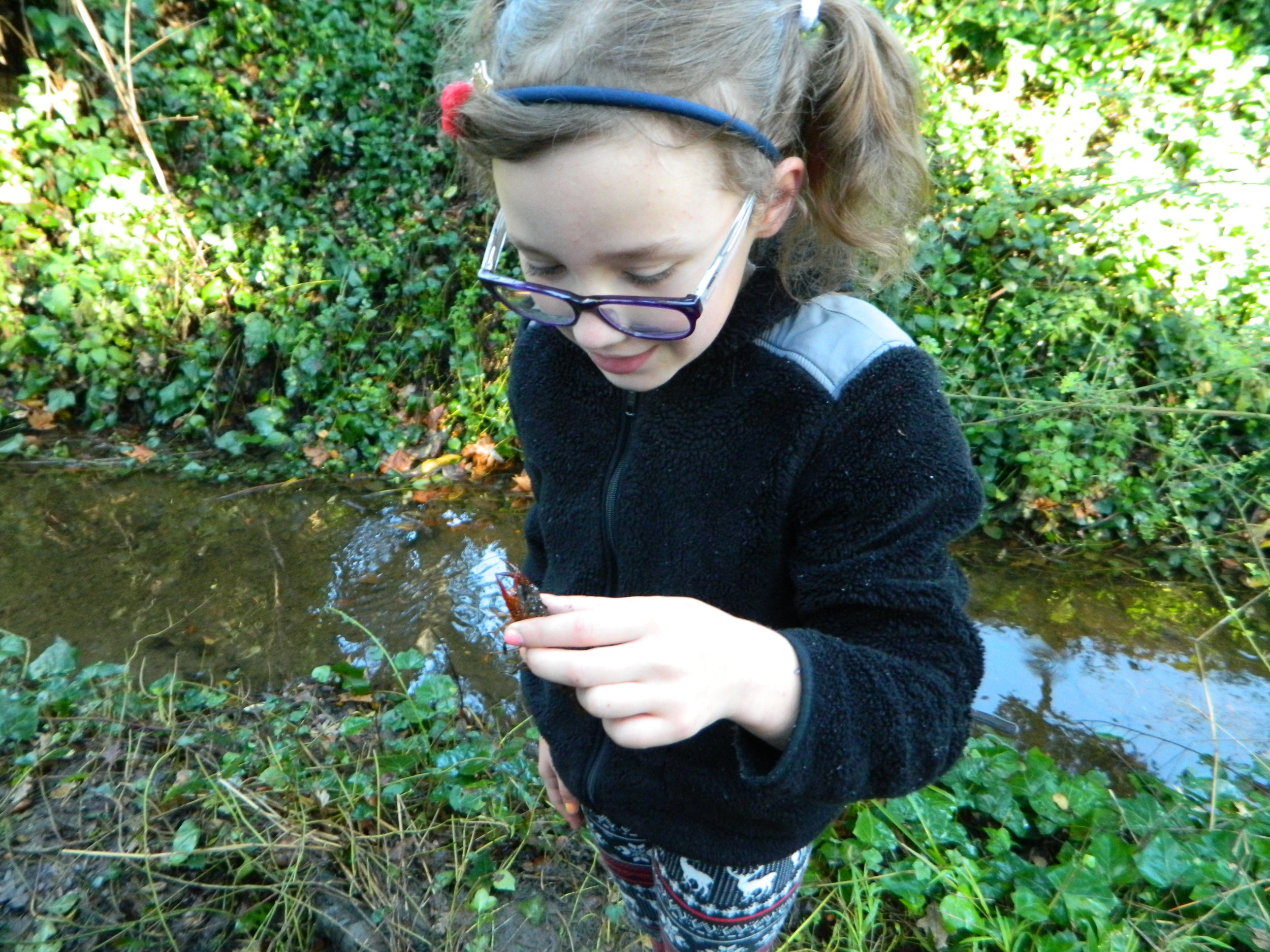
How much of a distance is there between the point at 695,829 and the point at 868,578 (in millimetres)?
571

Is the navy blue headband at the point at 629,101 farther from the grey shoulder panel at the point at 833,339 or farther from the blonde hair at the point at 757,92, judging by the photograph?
the grey shoulder panel at the point at 833,339

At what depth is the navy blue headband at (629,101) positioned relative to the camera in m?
1.06

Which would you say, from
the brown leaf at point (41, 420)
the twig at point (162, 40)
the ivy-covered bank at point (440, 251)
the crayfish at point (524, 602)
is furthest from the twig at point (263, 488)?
the crayfish at point (524, 602)

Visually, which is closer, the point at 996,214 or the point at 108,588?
the point at 108,588

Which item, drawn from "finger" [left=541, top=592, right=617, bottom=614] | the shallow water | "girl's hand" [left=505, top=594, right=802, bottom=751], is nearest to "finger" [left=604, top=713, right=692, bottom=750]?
"girl's hand" [left=505, top=594, right=802, bottom=751]

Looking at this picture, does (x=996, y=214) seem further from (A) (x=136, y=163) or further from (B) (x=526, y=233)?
(A) (x=136, y=163)

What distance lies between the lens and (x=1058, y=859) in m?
2.28

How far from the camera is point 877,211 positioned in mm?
1359

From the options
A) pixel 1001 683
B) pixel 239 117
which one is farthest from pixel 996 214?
pixel 239 117

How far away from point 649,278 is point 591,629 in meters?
0.47

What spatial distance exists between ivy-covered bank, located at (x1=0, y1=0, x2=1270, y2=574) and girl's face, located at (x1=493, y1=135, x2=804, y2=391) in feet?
8.90

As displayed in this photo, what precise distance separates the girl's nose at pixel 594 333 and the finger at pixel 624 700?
0.48 meters

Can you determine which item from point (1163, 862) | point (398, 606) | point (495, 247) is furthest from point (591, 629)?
point (398, 606)

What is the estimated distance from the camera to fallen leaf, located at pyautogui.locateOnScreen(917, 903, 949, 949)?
2123 millimetres
